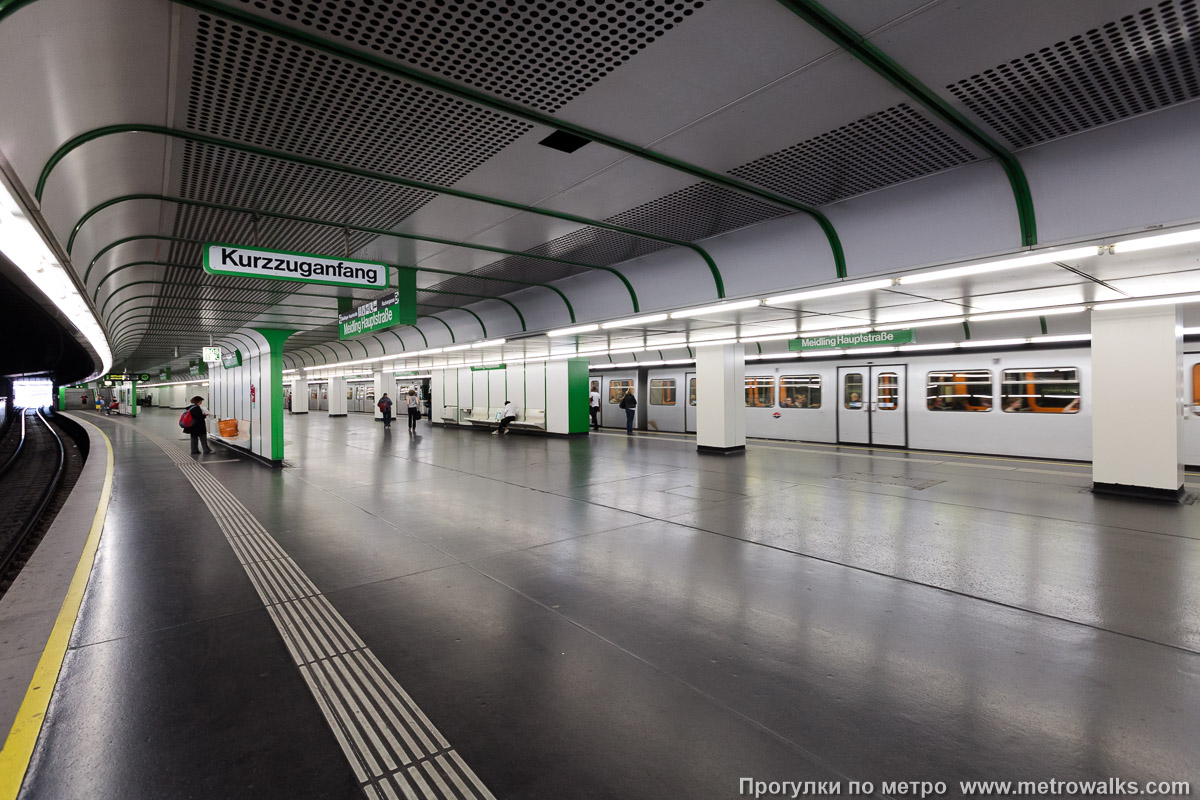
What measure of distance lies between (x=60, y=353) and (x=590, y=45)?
2822cm

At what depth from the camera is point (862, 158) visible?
14.2 ft

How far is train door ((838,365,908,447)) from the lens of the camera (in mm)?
13477

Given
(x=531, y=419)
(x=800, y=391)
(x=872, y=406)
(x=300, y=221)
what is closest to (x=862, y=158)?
(x=300, y=221)

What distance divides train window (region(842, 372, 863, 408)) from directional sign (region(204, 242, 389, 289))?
40.1 ft

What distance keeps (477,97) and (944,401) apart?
13147 mm

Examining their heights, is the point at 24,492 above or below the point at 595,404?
below

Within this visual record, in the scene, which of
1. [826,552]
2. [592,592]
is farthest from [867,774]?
[826,552]

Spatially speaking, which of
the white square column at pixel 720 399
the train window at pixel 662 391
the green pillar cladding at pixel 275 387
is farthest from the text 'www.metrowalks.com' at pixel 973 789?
the train window at pixel 662 391

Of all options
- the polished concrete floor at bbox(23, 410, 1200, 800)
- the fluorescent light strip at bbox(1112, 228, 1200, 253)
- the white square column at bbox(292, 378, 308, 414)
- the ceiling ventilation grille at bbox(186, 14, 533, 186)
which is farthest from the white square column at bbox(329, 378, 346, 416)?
the fluorescent light strip at bbox(1112, 228, 1200, 253)

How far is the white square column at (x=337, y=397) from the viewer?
3344cm

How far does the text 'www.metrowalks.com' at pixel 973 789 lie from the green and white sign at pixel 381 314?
7.23 metres

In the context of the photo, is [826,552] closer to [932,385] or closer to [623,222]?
[623,222]

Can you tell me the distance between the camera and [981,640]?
3.42 metres

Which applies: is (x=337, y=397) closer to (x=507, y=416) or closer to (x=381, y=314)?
(x=507, y=416)
